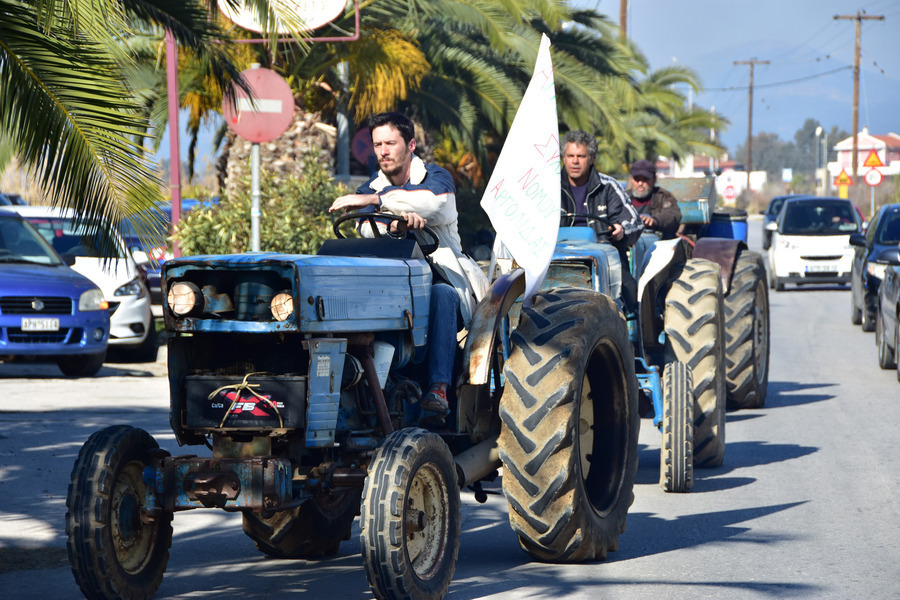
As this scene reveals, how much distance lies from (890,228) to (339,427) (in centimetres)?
1462

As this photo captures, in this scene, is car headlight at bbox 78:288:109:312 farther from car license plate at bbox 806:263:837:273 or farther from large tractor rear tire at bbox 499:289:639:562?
car license plate at bbox 806:263:837:273

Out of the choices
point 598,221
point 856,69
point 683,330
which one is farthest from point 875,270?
point 856,69

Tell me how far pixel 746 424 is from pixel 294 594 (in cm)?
645

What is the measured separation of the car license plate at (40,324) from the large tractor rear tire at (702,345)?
6.92 metres

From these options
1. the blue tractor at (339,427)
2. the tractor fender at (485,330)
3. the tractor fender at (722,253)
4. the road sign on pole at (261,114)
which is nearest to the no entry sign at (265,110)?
the road sign on pole at (261,114)

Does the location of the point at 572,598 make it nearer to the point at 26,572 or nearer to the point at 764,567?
the point at 764,567

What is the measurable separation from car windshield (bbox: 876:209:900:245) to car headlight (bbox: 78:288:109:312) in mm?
10731

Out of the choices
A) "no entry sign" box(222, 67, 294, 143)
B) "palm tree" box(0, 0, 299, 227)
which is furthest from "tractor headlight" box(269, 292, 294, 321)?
"no entry sign" box(222, 67, 294, 143)

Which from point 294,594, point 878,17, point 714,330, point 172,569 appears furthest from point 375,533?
point 878,17

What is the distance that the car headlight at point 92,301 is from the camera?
45.0 feet

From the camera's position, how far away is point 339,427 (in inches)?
221

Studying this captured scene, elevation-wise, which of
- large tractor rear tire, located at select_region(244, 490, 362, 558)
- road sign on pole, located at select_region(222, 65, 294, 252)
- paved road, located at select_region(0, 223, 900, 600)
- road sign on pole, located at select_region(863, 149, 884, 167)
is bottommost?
paved road, located at select_region(0, 223, 900, 600)

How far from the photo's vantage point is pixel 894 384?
14.0 m

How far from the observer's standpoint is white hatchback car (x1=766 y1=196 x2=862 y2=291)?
86.8 ft
